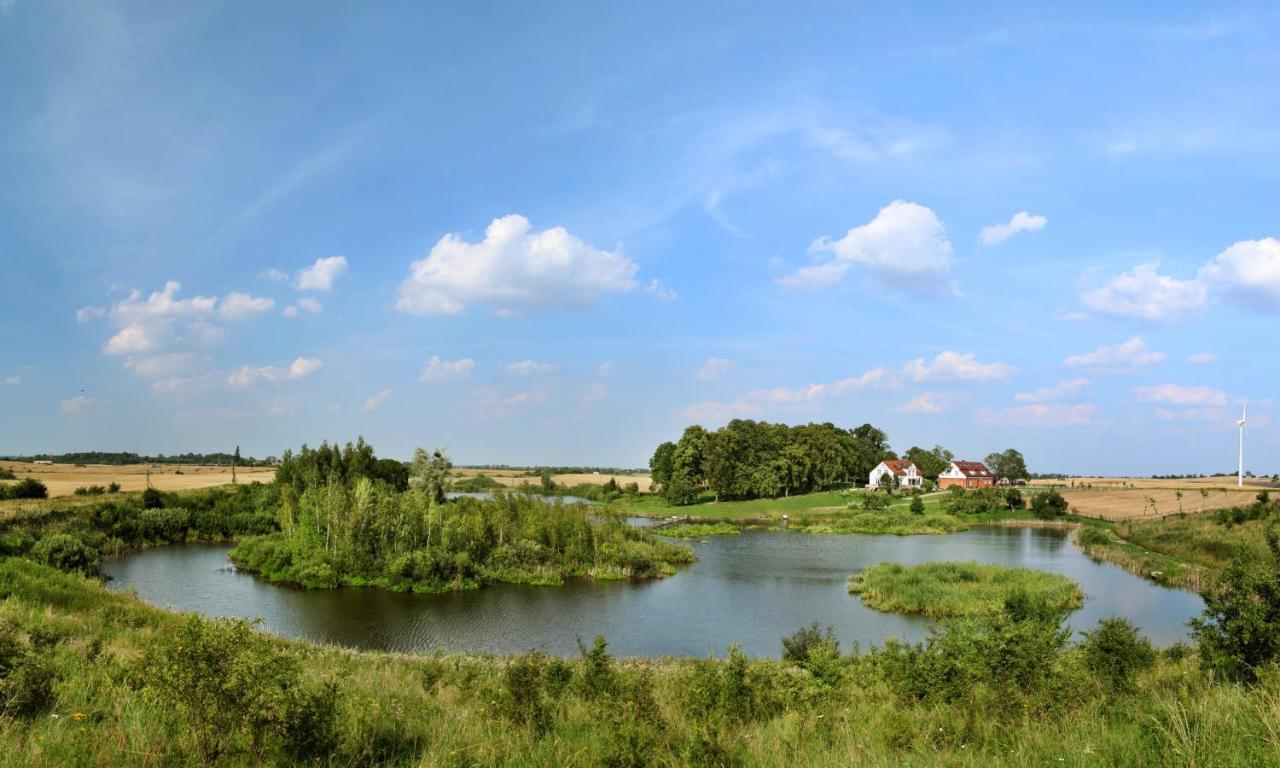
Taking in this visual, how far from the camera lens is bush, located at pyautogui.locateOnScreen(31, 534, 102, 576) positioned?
103ft

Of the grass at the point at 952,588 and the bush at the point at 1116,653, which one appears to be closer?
the bush at the point at 1116,653

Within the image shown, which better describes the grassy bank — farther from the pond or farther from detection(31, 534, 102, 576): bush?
detection(31, 534, 102, 576): bush

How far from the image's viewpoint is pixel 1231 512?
46500 mm

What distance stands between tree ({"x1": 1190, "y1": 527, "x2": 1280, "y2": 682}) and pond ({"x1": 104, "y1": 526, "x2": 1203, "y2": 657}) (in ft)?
42.2

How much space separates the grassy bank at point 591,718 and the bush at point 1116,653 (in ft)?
3.06

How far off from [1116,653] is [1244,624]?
4.70 meters

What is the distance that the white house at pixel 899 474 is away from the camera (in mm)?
106750

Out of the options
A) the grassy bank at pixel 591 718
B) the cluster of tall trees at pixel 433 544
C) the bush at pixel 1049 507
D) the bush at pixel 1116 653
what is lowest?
the bush at pixel 1049 507

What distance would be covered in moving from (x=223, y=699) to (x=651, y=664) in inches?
576

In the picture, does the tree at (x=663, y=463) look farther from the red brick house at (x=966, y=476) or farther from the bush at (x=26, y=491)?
the bush at (x=26, y=491)

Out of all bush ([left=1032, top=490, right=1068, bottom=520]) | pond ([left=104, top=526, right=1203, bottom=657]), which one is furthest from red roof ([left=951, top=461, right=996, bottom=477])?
pond ([left=104, top=526, right=1203, bottom=657])

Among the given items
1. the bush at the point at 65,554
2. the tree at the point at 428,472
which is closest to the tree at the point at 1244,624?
the bush at the point at 65,554

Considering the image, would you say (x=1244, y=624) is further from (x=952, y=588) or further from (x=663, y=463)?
(x=663, y=463)

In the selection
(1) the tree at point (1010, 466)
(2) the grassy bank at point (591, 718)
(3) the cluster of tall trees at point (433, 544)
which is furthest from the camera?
(1) the tree at point (1010, 466)
